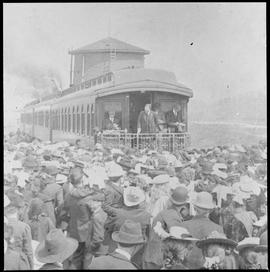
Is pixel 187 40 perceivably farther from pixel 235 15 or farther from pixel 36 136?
pixel 36 136

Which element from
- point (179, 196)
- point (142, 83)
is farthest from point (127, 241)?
point (142, 83)

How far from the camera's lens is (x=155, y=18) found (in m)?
4.71

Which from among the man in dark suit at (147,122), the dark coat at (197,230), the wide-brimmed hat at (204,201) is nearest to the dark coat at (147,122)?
the man in dark suit at (147,122)

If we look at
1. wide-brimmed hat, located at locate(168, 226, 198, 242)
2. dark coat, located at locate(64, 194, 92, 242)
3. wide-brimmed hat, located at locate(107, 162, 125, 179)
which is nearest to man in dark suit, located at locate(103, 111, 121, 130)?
wide-brimmed hat, located at locate(107, 162, 125, 179)

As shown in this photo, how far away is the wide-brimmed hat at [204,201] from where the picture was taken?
4.48m

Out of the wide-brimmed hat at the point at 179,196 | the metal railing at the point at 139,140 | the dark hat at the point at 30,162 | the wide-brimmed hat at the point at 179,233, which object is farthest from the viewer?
the metal railing at the point at 139,140

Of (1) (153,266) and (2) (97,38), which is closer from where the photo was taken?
(1) (153,266)

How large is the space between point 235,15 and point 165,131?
1.53 meters

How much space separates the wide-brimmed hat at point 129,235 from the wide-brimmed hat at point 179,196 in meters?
0.49

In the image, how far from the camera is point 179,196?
14.7 ft

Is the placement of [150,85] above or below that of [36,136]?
above

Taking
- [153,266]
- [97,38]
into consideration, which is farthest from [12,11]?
[153,266]

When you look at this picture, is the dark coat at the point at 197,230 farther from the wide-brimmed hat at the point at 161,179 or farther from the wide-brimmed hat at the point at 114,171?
the wide-brimmed hat at the point at 114,171

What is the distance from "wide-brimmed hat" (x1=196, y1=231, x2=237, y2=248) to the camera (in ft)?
14.2
